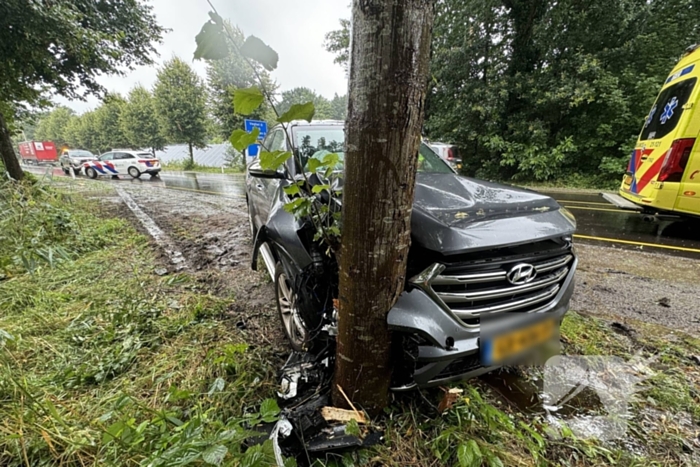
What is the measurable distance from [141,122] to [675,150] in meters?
33.5

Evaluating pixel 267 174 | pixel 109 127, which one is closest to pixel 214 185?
pixel 267 174

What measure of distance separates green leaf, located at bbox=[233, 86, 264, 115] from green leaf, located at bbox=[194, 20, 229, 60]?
174 mm

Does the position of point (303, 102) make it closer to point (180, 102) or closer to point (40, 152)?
point (180, 102)

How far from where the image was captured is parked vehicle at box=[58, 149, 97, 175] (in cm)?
1747

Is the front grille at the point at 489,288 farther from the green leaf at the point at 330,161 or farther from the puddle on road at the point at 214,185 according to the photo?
the puddle on road at the point at 214,185

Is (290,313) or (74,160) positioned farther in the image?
(74,160)

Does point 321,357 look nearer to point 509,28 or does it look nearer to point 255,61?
point 255,61

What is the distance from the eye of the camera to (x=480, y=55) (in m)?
12.2

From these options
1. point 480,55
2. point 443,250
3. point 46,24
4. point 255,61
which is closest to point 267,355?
point 443,250

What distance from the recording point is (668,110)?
454 cm

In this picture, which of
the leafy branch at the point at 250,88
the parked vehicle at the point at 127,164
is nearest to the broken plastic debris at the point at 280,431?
the leafy branch at the point at 250,88

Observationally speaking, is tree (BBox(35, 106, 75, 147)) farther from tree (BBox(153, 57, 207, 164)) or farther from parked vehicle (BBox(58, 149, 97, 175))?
parked vehicle (BBox(58, 149, 97, 175))

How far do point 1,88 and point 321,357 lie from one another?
9.40 m

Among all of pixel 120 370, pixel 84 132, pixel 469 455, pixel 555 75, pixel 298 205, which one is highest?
pixel 555 75
